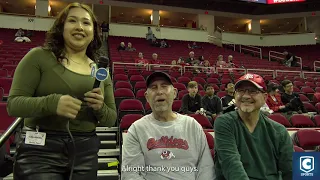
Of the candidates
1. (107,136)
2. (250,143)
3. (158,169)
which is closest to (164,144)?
(158,169)

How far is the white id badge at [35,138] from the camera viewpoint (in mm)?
1006

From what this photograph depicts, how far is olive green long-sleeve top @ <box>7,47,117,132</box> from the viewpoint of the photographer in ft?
3.19

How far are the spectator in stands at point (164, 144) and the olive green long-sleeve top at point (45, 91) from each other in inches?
18.0

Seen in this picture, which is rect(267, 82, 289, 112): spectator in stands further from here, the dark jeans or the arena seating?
the dark jeans

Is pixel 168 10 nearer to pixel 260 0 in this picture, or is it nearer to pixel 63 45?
pixel 260 0

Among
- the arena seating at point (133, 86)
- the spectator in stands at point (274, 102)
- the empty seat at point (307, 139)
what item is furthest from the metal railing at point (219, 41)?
the empty seat at point (307, 139)

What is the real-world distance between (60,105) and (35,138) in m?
0.19

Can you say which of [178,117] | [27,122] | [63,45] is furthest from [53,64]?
[178,117]

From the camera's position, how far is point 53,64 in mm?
1080

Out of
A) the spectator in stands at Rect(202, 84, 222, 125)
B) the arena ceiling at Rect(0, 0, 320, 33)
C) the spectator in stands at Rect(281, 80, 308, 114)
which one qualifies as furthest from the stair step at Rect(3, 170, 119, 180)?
the arena ceiling at Rect(0, 0, 320, 33)

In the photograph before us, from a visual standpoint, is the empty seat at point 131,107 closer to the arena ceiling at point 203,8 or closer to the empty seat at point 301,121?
the empty seat at point 301,121

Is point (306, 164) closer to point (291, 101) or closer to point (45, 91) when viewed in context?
point (45, 91)

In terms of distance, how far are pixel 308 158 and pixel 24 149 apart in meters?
1.30

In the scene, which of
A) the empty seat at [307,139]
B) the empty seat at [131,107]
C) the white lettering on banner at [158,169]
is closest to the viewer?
the white lettering on banner at [158,169]
